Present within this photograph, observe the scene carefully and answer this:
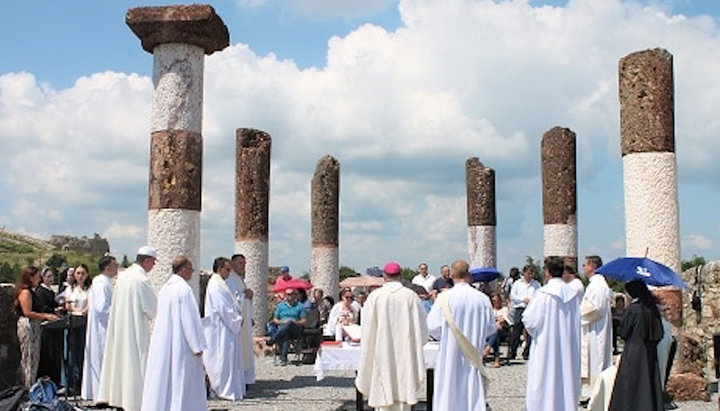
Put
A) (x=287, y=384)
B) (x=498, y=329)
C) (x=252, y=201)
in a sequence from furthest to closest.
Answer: (x=252, y=201) → (x=498, y=329) → (x=287, y=384)

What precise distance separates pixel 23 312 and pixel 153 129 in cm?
303

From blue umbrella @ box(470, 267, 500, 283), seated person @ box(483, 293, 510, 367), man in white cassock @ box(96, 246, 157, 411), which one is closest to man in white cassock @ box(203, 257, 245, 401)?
man in white cassock @ box(96, 246, 157, 411)

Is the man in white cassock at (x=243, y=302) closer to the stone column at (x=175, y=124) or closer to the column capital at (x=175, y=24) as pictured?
the stone column at (x=175, y=124)

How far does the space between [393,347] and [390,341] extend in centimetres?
7

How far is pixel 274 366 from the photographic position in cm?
1544

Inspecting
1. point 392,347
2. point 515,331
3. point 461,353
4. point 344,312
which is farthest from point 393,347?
point 515,331

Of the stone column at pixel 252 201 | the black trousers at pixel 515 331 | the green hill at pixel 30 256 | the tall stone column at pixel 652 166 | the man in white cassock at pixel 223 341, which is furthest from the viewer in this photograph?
the green hill at pixel 30 256

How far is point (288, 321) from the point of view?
15.4 m

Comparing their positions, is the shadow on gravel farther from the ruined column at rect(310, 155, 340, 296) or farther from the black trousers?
the ruined column at rect(310, 155, 340, 296)

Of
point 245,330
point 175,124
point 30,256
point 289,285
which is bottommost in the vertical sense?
point 245,330

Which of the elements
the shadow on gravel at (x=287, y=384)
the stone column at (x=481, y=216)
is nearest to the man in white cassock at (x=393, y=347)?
the shadow on gravel at (x=287, y=384)

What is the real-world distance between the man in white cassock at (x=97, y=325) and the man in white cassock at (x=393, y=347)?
394cm

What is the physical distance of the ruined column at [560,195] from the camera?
1805cm

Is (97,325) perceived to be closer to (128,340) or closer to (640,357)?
(128,340)
